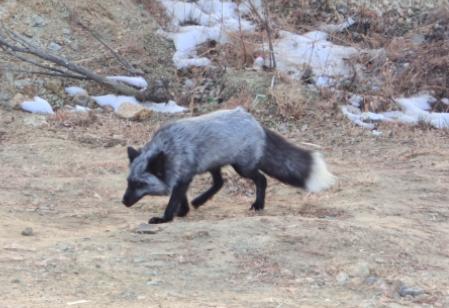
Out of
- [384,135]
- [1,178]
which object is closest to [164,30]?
[384,135]

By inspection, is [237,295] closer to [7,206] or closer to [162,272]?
[162,272]

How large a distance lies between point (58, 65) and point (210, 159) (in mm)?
5629

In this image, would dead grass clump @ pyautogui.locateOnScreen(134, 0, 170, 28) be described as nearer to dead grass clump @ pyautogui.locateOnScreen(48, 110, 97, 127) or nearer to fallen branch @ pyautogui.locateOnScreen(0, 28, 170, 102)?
fallen branch @ pyautogui.locateOnScreen(0, 28, 170, 102)

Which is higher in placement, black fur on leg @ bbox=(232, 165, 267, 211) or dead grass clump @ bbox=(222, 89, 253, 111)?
dead grass clump @ bbox=(222, 89, 253, 111)

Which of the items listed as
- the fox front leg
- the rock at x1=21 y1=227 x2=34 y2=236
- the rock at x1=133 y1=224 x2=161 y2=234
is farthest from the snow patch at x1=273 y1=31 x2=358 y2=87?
the rock at x1=21 y1=227 x2=34 y2=236

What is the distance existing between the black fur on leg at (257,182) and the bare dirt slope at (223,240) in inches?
5.1

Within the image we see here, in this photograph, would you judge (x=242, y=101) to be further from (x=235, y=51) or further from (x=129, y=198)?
(x=129, y=198)

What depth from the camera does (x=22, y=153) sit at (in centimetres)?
1009

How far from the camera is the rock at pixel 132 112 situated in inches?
462

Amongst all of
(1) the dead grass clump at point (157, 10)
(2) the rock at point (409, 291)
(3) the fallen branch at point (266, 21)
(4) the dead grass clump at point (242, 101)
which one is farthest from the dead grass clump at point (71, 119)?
(2) the rock at point (409, 291)

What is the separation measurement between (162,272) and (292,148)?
288 cm

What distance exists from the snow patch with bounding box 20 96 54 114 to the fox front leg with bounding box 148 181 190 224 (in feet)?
15.2

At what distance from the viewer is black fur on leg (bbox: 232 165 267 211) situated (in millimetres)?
8094

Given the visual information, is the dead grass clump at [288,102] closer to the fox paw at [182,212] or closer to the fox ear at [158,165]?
the fox paw at [182,212]
